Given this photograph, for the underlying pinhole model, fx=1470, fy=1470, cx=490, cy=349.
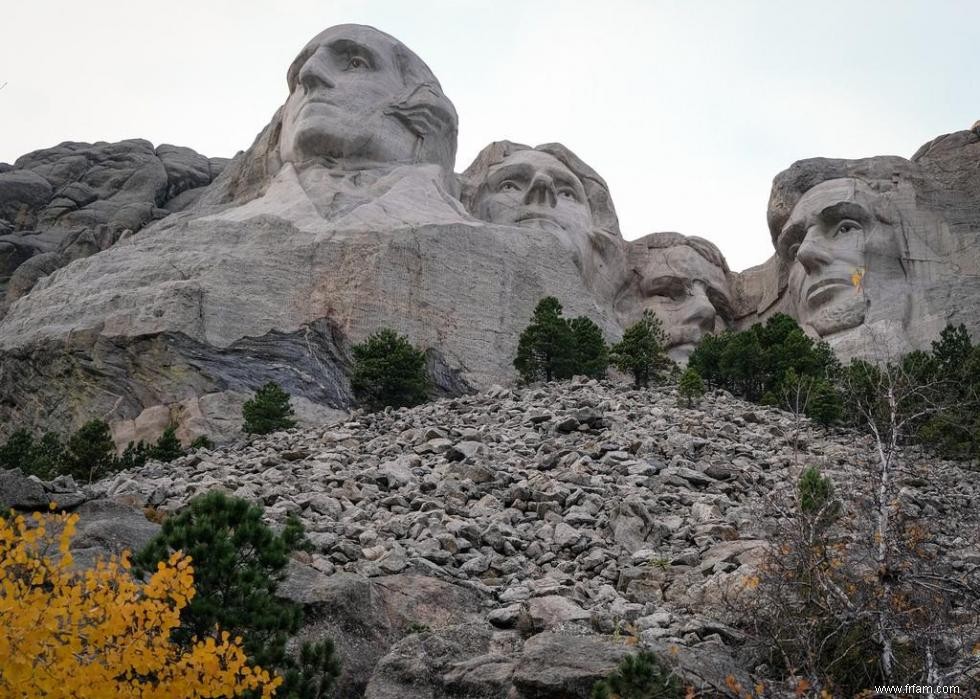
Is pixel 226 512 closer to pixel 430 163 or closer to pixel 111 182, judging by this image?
pixel 430 163

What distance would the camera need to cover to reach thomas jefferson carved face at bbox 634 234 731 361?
3872 cm

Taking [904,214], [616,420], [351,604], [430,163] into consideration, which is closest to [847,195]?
[904,214]

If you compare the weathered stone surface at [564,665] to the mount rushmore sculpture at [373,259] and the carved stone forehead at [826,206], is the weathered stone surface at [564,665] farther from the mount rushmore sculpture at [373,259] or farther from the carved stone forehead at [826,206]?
the carved stone forehead at [826,206]

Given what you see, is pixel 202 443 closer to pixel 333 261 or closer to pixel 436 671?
pixel 333 261

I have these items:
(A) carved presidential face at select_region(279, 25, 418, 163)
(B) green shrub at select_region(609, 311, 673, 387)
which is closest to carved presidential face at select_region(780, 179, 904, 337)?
(B) green shrub at select_region(609, 311, 673, 387)

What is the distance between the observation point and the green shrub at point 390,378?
26375 mm

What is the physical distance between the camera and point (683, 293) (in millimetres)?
40219

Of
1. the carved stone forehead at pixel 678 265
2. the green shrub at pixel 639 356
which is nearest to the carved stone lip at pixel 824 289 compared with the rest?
the carved stone forehead at pixel 678 265

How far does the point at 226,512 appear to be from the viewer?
11297mm

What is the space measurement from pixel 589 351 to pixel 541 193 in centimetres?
1080

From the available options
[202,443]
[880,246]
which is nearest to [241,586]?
[202,443]

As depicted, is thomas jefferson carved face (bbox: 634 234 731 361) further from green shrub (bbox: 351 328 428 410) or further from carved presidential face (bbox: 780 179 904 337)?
green shrub (bbox: 351 328 428 410)

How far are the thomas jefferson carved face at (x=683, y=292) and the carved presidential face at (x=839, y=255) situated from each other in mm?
2772

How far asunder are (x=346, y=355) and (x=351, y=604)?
1705 centimetres
